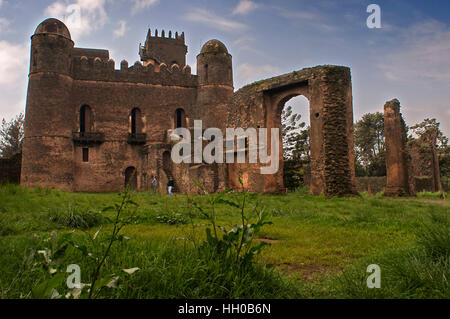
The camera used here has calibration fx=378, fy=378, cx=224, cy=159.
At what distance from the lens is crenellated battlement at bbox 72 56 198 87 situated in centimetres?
2819

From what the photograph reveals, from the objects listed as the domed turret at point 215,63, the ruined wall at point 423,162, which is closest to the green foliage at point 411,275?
the ruined wall at point 423,162

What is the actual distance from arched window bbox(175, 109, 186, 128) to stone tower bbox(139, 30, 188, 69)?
1077 centimetres

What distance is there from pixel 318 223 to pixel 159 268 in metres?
4.83

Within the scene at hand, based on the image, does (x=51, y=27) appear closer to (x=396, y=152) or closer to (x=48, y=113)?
(x=48, y=113)

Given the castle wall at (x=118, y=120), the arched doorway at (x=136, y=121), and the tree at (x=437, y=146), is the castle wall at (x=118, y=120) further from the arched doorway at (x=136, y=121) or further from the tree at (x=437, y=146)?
the tree at (x=437, y=146)

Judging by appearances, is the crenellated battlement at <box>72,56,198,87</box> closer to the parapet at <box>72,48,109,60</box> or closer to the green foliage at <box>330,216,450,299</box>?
the parapet at <box>72,48,109,60</box>

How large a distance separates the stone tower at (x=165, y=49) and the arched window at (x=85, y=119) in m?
12.4

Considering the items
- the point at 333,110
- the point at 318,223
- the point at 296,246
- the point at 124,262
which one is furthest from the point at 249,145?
the point at 124,262

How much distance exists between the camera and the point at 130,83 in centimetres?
2938

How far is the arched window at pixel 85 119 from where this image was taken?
93.4 feet
